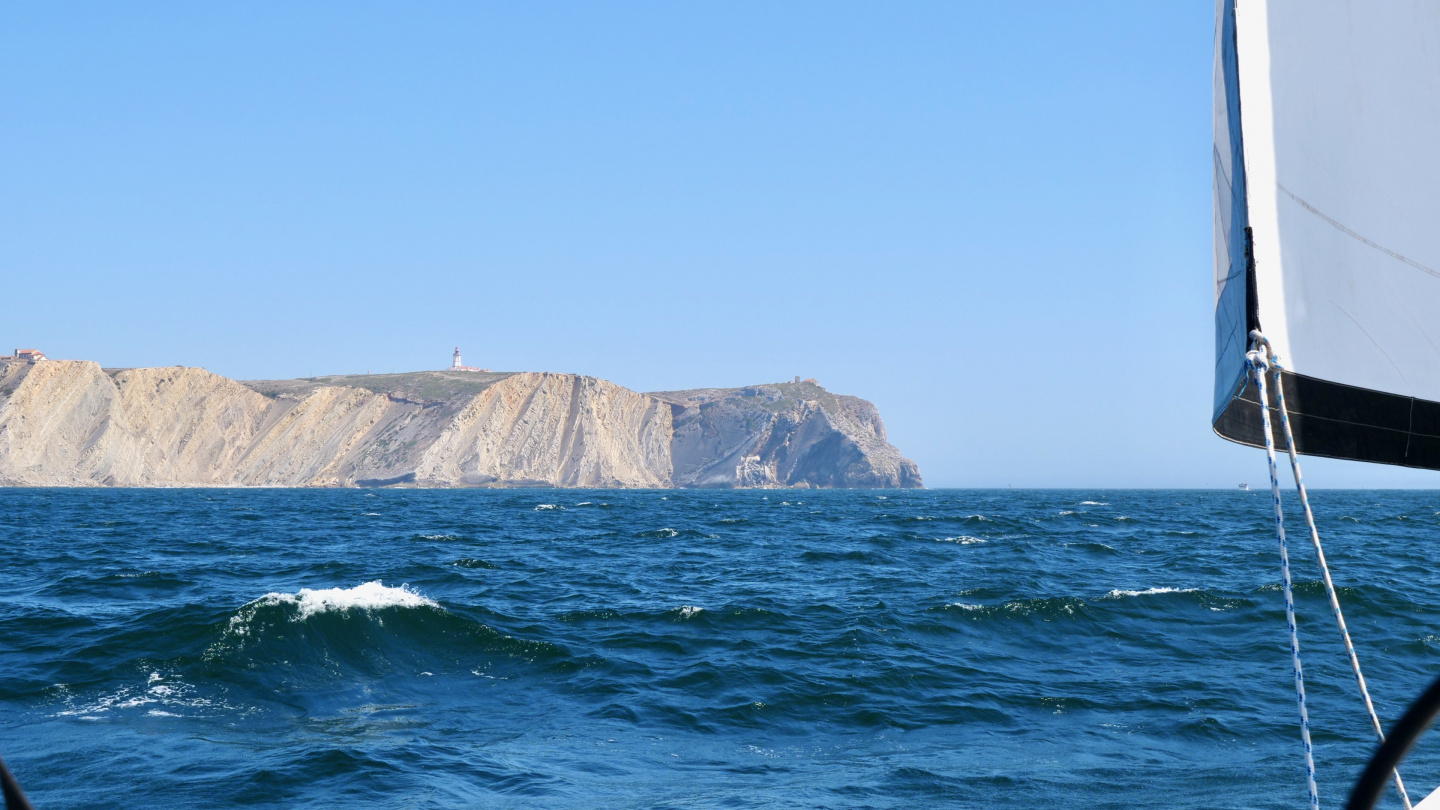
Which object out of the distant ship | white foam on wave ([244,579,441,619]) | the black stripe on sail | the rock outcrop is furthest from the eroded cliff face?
the distant ship

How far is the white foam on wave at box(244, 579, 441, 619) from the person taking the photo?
48.3 feet

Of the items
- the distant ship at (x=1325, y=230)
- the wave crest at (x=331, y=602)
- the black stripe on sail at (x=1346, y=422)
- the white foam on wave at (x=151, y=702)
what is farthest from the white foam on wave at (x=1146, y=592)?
the distant ship at (x=1325, y=230)

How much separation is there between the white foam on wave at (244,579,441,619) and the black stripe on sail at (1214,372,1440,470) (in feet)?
44.6

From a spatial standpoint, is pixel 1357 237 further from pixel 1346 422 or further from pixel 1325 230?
pixel 1346 422

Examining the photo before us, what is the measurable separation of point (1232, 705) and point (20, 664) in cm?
1460

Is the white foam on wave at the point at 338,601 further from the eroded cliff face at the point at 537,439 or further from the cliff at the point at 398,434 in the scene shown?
the eroded cliff face at the point at 537,439

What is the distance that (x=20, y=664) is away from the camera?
12.2 metres

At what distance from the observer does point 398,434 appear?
12938cm

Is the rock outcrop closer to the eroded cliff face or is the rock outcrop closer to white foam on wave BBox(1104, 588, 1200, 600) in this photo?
the eroded cliff face

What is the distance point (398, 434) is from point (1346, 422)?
133 metres

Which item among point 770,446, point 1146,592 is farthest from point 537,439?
point 1146,592

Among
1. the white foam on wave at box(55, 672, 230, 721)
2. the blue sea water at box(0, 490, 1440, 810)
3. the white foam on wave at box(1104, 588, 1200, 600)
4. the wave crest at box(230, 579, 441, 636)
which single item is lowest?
the white foam on wave at box(55, 672, 230, 721)

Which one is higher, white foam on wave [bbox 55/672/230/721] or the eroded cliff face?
the eroded cliff face

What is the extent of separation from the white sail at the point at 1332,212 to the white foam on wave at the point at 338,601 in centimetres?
1385
